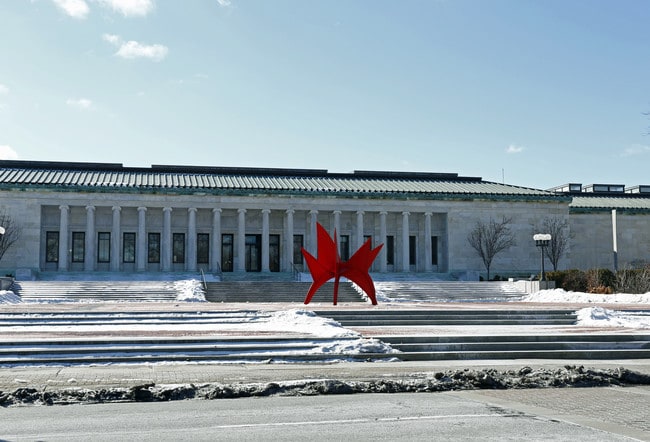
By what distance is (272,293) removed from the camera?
40.9 metres

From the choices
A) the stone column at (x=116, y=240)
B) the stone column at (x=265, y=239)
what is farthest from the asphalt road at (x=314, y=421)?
the stone column at (x=116, y=240)

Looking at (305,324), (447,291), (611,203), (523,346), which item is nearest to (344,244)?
(447,291)

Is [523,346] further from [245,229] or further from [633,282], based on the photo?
[245,229]

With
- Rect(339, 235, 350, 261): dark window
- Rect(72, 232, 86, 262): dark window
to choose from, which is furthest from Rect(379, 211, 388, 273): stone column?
Rect(72, 232, 86, 262): dark window

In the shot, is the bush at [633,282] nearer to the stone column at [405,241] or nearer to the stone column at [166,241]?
the stone column at [405,241]

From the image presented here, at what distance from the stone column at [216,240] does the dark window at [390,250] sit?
1425 cm

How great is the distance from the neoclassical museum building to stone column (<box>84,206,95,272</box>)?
0.26 ft

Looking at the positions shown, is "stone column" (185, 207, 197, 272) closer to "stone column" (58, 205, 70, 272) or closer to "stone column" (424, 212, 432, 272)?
"stone column" (58, 205, 70, 272)

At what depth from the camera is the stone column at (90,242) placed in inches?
2122

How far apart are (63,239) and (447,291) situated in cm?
2863

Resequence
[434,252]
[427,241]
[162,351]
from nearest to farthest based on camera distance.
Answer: [162,351] → [427,241] → [434,252]

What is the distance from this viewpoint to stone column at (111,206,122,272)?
180 feet

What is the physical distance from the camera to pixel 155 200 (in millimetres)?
55406

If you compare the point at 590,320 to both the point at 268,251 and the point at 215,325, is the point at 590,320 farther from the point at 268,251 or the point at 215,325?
the point at 268,251
